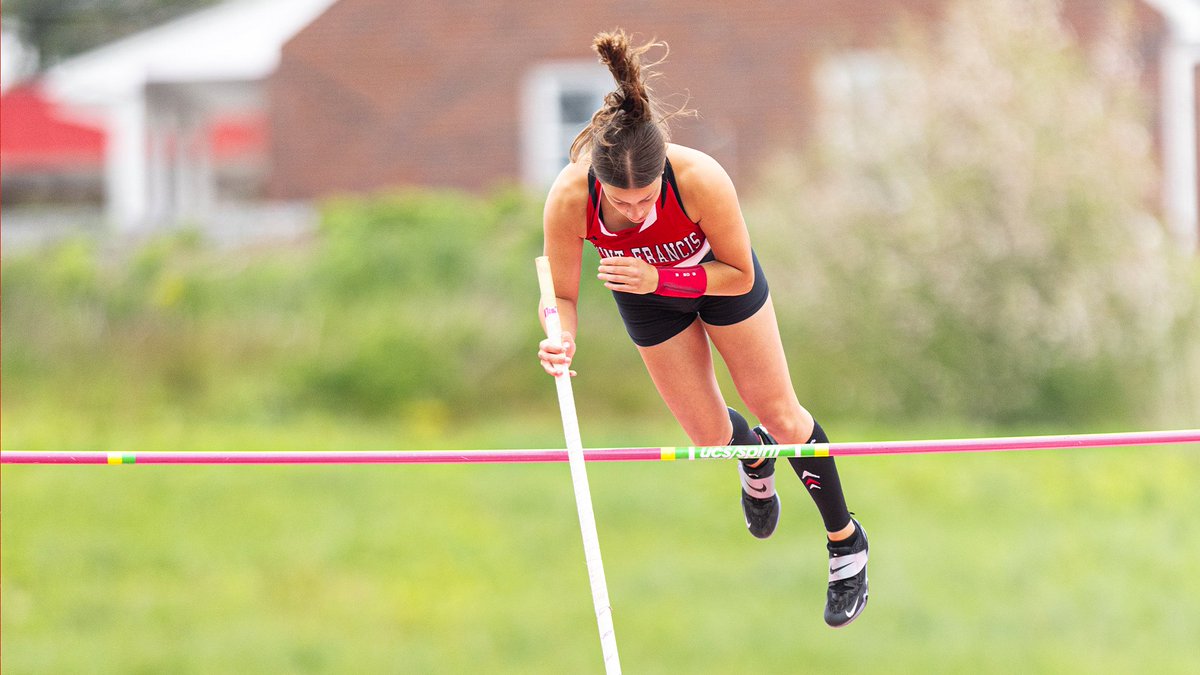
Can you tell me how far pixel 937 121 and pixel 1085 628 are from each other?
566 cm

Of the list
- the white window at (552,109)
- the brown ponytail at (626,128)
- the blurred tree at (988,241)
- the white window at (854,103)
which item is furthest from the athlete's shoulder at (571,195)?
the white window at (552,109)

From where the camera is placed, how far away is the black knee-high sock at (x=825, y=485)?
5023mm

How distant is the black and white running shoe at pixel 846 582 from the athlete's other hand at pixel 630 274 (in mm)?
1326

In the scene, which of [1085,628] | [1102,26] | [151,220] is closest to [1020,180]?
[1102,26]

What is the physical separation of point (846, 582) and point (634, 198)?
1660 mm

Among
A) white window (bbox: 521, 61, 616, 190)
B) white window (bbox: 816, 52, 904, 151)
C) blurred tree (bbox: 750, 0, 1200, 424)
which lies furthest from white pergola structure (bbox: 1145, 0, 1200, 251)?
white window (bbox: 521, 61, 616, 190)

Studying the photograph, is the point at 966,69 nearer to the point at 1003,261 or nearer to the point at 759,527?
the point at 1003,261

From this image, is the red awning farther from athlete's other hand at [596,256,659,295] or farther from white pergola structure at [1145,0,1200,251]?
athlete's other hand at [596,256,659,295]

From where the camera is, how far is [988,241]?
13.5m

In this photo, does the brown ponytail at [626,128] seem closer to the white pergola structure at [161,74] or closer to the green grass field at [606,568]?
the green grass field at [606,568]

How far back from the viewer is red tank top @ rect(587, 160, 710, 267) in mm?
4332

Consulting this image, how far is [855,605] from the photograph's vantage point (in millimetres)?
5145

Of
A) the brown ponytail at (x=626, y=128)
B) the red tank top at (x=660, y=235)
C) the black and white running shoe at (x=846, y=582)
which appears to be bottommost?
the black and white running shoe at (x=846, y=582)

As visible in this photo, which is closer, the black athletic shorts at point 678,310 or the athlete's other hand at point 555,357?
the athlete's other hand at point 555,357
